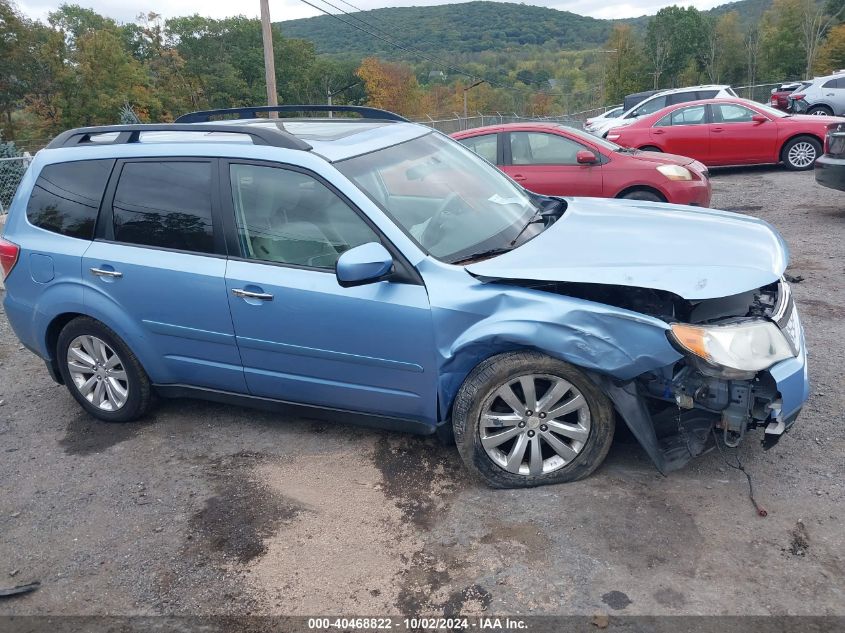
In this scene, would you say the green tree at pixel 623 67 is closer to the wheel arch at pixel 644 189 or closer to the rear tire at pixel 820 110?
the rear tire at pixel 820 110

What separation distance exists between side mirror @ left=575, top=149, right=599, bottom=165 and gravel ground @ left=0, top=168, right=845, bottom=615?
4.69 metres

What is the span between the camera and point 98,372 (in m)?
4.74

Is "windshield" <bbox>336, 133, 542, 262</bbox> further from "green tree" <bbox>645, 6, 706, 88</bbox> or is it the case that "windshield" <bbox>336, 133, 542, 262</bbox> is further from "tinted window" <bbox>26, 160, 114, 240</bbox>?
"green tree" <bbox>645, 6, 706, 88</bbox>

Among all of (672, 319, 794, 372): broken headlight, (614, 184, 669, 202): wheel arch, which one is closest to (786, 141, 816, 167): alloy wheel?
(614, 184, 669, 202): wheel arch

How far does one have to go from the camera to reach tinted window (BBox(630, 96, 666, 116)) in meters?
17.3

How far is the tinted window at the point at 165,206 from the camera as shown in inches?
165

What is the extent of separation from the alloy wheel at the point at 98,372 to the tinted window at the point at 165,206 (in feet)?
2.45

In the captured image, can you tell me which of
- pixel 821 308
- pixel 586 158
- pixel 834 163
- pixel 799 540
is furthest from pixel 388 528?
pixel 834 163

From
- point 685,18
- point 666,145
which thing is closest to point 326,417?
point 666,145

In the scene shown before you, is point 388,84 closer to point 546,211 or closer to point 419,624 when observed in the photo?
point 546,211

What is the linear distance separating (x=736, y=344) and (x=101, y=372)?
379 centimetres

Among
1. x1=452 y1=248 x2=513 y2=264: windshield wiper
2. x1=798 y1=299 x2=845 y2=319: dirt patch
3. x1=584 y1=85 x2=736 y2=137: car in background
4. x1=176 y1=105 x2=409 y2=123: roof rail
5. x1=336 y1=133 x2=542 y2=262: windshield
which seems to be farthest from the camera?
x1=584 y1=85 x2=736 y2=137: car in background

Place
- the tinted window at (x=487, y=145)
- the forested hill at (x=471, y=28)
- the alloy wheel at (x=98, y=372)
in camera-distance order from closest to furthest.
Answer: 1. the alloy wheel at (x=98, y=372)
2. the tinted window at (x=487, y=145)
3. the forested hill at (x=471, y=28)

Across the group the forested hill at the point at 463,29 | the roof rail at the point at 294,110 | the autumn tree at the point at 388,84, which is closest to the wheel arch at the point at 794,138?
the roof rail at the point at 294,110
